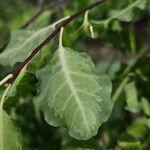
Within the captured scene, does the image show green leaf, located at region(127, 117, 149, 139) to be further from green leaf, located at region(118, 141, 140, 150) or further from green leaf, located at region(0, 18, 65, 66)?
green leaf, located at region(0, 18, 65, 66)

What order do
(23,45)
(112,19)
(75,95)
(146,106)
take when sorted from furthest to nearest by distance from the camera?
(146,106)
(112,19)
(23,45)
(75,95)

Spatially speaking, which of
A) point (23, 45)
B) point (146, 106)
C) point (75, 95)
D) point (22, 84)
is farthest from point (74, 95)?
point (146, 106)

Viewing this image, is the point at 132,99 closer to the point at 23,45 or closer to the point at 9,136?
the point at 23,45

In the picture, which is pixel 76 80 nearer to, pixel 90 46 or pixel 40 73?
pixel 40 73

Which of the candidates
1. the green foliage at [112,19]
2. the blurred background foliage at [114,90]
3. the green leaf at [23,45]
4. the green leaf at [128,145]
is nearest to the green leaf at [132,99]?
the blurred background foliage at [114,90]

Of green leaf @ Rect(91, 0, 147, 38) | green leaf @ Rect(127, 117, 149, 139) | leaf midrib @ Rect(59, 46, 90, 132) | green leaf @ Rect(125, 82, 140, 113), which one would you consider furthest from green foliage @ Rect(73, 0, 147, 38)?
green leaf @ Rect(127, 117, 149, 139)

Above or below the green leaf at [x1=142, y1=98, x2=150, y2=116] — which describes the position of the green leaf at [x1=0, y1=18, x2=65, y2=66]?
above

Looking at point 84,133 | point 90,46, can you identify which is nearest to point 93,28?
point 84,133
